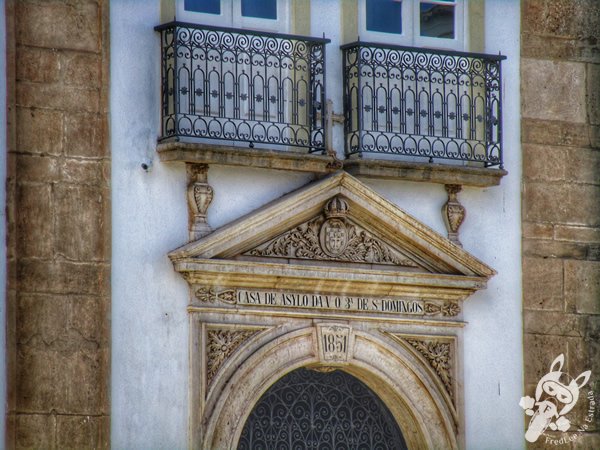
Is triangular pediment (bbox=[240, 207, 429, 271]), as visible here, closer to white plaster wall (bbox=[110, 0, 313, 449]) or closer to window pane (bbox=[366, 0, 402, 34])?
white plaster wall (bbox=[110, 0, 313, 449])

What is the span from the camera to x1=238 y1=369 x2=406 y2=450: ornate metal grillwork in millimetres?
18453

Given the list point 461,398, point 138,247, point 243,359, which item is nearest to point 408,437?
point 461,398

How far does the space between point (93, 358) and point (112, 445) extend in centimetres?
71

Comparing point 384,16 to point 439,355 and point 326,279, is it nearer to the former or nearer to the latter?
point 326,279

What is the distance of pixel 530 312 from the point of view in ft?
63.6

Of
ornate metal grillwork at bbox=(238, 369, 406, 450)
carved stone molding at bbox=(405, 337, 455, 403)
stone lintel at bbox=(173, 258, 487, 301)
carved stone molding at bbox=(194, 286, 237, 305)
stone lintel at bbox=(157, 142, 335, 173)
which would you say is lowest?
ornate metal grillwork at bbox=(238, 369, 406, 450)

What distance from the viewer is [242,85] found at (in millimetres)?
18281

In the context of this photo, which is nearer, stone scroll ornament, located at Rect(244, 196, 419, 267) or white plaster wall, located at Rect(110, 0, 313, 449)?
white plaster wall, located at Rect(110, 0, 313, 449)

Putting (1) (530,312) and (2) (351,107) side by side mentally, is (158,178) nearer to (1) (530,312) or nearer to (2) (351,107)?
(2) (351,107)

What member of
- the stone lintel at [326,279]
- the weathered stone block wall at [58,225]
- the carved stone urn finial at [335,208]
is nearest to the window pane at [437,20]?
the carved stone urn finial at [335,208]

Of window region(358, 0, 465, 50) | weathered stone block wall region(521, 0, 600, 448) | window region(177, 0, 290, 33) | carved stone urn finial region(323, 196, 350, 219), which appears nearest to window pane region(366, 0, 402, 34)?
window region(358, 0, 465, 50)

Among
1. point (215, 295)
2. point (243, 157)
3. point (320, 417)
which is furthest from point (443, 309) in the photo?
point (243, 157)

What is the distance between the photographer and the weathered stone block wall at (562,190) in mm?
19422

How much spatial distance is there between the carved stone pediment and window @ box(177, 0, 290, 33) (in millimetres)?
1414
